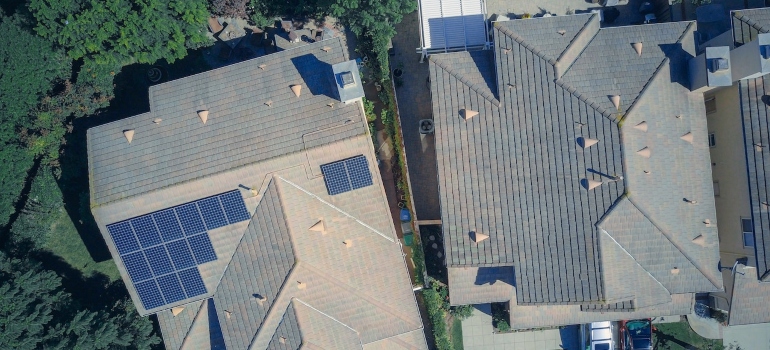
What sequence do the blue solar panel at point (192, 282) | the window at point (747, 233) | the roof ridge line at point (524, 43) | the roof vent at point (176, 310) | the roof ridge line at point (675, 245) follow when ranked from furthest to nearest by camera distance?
the roof vent at point (176, 310), the blue solar panel at point (192, 282), the window at point (747, 233), the roof ridge line at point (524, 43), the roof ridge line at point (675, 245)

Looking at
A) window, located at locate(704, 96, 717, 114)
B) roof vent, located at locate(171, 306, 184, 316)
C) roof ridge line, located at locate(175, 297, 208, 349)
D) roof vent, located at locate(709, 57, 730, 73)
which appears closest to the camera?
roof vent, located at locate(709, 57, 730, 73)

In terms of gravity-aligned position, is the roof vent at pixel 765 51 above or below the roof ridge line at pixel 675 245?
above

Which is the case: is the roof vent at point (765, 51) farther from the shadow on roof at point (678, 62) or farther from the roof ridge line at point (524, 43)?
the roof ridge line at point (524, 43)

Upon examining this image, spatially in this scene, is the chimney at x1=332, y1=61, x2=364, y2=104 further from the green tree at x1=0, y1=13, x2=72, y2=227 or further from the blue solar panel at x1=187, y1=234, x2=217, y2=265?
the green tree at x1=0, y1=13, x2=72, y2=227

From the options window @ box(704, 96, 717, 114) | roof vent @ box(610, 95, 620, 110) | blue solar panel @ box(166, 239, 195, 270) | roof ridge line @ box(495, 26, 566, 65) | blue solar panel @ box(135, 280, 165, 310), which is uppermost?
roof ridge line @ box(495, 26, 566, 65)

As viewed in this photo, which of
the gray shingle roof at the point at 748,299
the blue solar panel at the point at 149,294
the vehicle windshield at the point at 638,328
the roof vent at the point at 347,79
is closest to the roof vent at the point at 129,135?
the blue solar panel at the point at 149,294

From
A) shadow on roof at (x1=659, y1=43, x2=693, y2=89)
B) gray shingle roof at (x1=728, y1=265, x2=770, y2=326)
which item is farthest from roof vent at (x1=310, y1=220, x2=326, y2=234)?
gray shingle roof at (x1=728, y1=265, x2=770, y2=326)

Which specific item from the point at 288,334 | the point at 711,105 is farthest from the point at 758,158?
the point at 288,334

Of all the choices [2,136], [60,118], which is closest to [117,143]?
[60,118]
